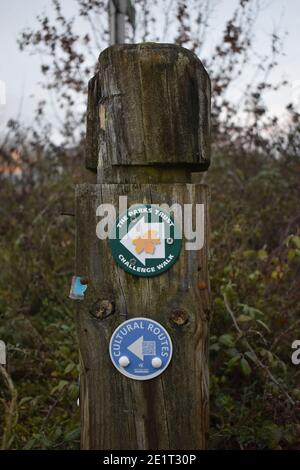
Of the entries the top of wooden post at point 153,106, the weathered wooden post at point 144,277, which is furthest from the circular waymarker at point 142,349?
the top of wooden post at point 153,106

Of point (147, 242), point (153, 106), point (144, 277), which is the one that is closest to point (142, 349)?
point (144, 277)

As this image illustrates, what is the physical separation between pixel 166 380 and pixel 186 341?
0.13m

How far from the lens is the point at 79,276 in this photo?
1.79m

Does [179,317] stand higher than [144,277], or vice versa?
[144,277]

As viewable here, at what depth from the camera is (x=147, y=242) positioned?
1734 mm

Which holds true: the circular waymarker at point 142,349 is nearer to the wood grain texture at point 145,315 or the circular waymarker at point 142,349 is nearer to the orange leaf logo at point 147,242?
the wood grain texture at point 145,315

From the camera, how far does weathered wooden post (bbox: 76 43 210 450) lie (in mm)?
1741

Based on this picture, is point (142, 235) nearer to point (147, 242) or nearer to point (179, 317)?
point (147, 242)

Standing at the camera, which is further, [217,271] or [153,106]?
[217,271]

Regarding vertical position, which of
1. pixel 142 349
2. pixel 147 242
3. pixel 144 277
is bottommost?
pixel 142 349

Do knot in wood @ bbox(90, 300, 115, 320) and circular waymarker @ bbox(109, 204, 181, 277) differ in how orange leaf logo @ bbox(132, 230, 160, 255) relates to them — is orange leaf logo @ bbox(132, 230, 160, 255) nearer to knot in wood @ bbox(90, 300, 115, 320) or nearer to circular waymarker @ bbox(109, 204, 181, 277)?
circular waymarker @ bbox(109, 204, 181, 277)

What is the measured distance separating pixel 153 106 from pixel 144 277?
0.52 meters

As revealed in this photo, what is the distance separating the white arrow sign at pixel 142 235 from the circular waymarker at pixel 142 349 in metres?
0.20

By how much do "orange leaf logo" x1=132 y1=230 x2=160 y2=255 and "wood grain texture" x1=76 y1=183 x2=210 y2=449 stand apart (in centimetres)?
9
